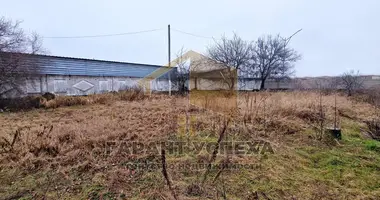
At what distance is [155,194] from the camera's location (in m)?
1.99

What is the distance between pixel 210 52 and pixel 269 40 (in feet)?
24.4

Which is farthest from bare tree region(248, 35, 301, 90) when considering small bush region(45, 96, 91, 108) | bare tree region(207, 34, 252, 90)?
small bush region(45, 96, 91, 108)

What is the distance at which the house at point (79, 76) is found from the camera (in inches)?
428

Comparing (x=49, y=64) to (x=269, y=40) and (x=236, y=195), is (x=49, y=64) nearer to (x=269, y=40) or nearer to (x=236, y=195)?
(x=236, y=195)

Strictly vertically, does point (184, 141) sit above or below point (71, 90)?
below

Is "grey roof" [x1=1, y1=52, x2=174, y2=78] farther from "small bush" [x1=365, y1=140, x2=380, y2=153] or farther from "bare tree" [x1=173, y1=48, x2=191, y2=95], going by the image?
"small bush" [x1=365, y1=140, x2=380, y2=153]

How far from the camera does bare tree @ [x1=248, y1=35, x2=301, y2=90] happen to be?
2044cm

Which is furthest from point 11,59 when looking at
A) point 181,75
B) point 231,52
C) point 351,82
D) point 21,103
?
point 351,82

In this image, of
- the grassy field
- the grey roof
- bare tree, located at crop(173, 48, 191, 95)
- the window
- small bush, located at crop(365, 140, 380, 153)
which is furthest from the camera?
bare tree, located at crop(173, 48, 191, 95)

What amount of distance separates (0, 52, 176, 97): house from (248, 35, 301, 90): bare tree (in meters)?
9.40

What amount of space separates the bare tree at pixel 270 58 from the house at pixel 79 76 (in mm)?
9398

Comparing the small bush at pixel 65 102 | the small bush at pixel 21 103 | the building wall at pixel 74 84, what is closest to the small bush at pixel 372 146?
the small bush at pixel 65 102

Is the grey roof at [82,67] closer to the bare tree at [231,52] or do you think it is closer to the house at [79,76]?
the house at [79,76]

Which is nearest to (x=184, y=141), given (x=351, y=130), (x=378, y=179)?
(x=378, y=179)
